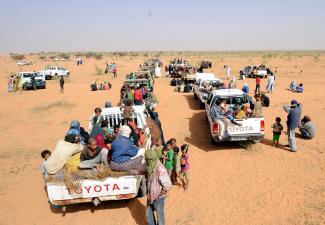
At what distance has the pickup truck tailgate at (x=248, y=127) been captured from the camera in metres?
8.55

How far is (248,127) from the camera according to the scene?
28.2ft

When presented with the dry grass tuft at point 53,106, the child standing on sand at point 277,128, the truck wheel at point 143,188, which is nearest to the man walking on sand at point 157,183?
the truck wheel at point 143,188

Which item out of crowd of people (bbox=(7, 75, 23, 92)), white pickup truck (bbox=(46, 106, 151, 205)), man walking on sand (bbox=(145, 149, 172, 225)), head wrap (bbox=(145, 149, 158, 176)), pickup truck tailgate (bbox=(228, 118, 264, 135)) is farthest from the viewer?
crowd of people (bbox=(7, 75, 23, 92))

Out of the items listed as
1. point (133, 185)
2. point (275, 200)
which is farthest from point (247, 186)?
point (133, 185)

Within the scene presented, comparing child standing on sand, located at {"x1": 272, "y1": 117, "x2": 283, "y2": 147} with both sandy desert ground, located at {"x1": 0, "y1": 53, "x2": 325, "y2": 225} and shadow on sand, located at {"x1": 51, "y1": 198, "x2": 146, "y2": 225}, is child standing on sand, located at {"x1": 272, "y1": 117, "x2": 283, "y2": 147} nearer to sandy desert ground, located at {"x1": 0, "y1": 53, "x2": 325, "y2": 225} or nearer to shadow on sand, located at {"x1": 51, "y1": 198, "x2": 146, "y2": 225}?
sandy desert ground, located at {"x1": 0, "y1": 53, "x2": 325, "y2": 225}

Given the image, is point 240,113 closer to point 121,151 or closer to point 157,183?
point 121,151

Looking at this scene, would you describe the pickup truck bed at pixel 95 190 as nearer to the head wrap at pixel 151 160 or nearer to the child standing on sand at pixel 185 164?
the head wrap at pixel 151 160

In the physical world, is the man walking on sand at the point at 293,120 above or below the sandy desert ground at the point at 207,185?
above

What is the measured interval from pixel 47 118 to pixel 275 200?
12.1 meters

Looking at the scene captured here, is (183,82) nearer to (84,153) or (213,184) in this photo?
(213,184)

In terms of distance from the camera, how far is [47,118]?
14.6m

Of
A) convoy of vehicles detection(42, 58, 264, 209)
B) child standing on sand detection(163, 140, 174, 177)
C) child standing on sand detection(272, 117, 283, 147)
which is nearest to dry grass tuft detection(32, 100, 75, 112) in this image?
convoy of vehicles detection(42, 58, 264, 209)

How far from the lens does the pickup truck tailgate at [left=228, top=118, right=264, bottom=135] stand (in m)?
8.55

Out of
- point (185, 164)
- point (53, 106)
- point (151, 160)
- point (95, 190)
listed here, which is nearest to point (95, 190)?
point (95, 190)
